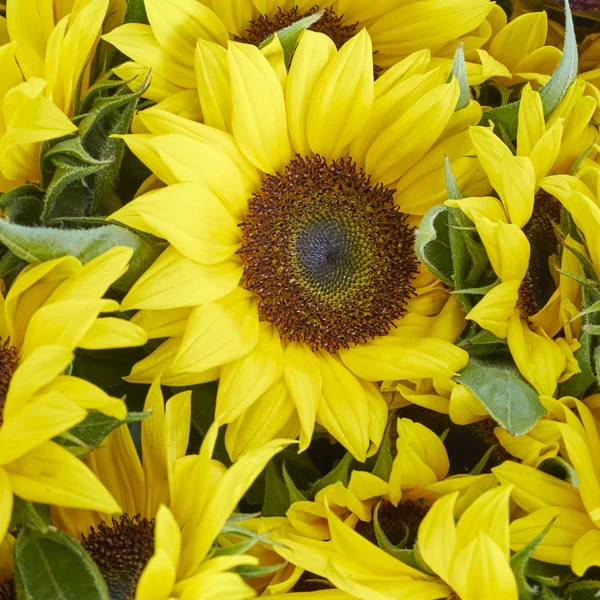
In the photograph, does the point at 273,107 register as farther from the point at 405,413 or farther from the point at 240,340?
the point at 405,413

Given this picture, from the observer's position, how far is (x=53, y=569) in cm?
74

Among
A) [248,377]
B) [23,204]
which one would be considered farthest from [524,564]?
[23,204]

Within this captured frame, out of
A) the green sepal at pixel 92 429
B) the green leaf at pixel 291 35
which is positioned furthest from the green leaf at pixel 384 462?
the green leaf at pixel 291 35

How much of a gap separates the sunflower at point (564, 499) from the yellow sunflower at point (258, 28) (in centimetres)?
36

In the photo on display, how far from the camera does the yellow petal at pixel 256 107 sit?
2.70 feet

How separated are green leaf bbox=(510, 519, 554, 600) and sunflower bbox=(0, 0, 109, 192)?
46 centimetres

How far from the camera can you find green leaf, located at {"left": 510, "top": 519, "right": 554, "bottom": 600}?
75 centimetres

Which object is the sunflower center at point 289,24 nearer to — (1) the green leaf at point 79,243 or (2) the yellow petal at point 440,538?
(1) the green leaf at point 79,243

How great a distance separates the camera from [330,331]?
92 cm

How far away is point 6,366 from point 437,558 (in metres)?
0.36

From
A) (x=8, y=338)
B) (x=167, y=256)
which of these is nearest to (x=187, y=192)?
(x=167, y=256)

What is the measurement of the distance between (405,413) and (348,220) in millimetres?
198

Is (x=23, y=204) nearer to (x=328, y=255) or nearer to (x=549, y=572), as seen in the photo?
(x=328, y=255)

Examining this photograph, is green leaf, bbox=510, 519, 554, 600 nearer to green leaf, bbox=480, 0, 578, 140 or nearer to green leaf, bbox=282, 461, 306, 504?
green leaf, bbox=282, 461, 306, 504
